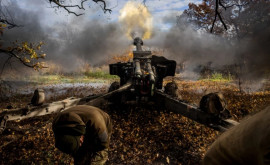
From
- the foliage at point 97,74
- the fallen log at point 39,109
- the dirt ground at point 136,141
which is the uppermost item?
the foliage at point 97,74

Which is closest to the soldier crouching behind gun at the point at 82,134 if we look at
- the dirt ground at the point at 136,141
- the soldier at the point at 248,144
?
the dirt ground at the point at 136,141

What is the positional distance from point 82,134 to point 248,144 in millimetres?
2227

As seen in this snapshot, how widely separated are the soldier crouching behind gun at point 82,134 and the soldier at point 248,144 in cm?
204

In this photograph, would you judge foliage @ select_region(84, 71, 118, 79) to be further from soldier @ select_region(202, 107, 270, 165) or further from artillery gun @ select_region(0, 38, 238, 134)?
soldier @ select_region(202, 107, 270, 165)

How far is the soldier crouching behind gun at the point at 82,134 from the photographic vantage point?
254 cm

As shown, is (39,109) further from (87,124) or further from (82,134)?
(82,134)

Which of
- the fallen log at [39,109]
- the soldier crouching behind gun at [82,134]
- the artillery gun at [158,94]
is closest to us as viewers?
the soldier crouching behind gun at [82,134]

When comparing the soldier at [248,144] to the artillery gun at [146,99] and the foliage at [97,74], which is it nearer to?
the artillery gun at [146,99]

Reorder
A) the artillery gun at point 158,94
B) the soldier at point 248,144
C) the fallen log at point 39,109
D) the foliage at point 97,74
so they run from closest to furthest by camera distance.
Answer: the soldier at point 248,144, the artillery gun at point 158,94, the fallen log at point 39,109, the foliage at point 97,74

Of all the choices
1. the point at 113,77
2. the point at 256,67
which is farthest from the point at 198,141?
the point at 113,77

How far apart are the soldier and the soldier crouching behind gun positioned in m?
2.04

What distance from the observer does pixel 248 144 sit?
0.79m

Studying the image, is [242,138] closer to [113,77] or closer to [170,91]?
[170,91]

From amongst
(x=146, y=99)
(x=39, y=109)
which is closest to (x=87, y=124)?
(x=39, y=109)
